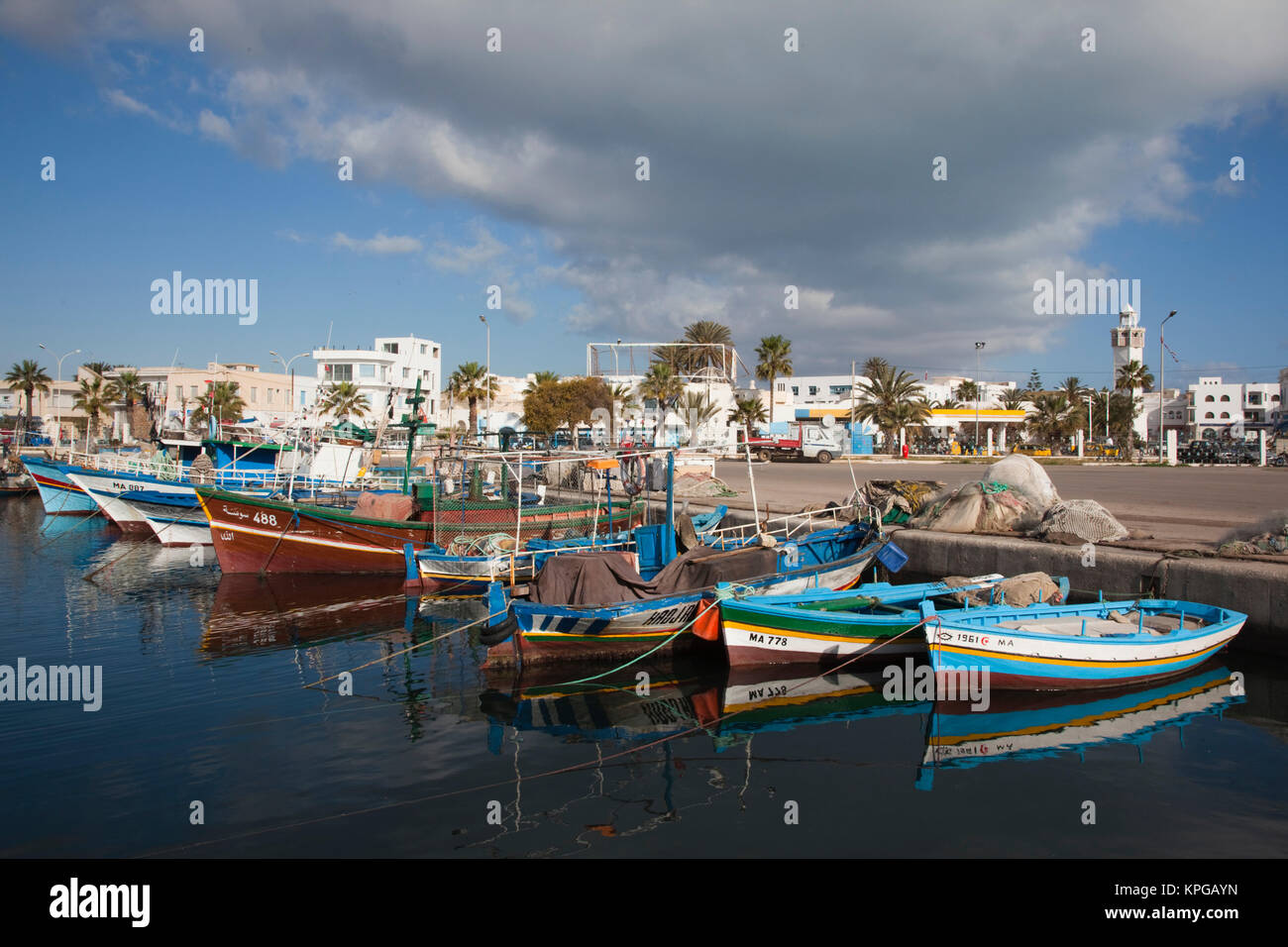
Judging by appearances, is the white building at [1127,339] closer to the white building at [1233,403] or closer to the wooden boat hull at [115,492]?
the white building at [1233,403]

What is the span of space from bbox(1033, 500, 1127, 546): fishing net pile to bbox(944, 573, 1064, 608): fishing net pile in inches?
124

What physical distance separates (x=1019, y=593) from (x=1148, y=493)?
672 inches

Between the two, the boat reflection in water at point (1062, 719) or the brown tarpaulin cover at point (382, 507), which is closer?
the boat reflection in water at point (1062, 719)

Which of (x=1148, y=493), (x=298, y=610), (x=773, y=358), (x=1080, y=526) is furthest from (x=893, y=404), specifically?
(x=298, y=610)

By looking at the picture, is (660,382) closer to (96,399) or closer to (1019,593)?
(1019,593)

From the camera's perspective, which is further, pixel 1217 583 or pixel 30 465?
pixel 30 465

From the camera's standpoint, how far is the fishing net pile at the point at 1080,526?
48.0ft

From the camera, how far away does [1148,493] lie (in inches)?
977

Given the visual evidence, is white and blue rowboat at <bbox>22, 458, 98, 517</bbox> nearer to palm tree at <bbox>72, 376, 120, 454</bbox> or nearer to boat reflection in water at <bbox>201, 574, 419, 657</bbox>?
boat reflection in water at <bbox>201, 574, 419, 657</bbox>

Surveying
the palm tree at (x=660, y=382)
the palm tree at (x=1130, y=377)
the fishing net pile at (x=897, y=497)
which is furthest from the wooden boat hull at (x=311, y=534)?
the palm tree at (x=1130, y=377)

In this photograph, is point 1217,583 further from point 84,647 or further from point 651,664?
point 84,647
